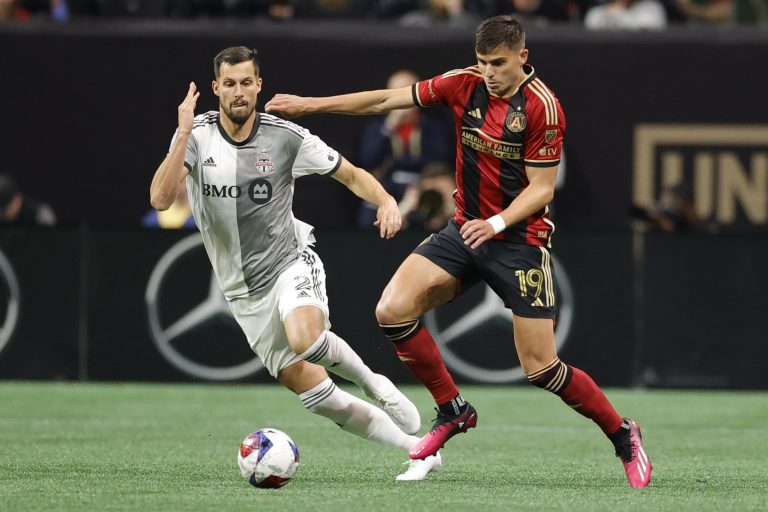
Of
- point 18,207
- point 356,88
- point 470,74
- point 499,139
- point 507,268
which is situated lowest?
point 18,207

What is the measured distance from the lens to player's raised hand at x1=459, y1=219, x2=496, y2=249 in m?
7.57

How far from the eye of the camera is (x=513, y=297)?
7832mm

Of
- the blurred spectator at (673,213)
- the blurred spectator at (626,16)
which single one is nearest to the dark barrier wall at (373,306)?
the blurred spectator at (673,213)

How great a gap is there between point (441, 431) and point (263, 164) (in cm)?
172

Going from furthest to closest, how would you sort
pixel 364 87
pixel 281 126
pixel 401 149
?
pixel 364 87
pixel 401 149
pixel 281 126

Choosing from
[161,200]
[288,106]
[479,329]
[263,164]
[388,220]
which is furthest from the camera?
[479,329]

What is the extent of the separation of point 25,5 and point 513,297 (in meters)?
9.21

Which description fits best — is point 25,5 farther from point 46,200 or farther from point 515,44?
point 515,44

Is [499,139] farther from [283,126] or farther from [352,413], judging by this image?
[352,413]

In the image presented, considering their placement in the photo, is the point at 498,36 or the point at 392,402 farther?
the point at 392,402

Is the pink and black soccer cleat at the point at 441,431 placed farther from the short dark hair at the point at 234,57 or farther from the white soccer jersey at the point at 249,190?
the short dark hair at the point at 234,57

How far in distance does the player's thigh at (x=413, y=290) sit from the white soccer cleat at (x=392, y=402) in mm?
341

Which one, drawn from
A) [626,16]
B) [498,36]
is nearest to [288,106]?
[498,36]

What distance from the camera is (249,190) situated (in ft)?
26.4
